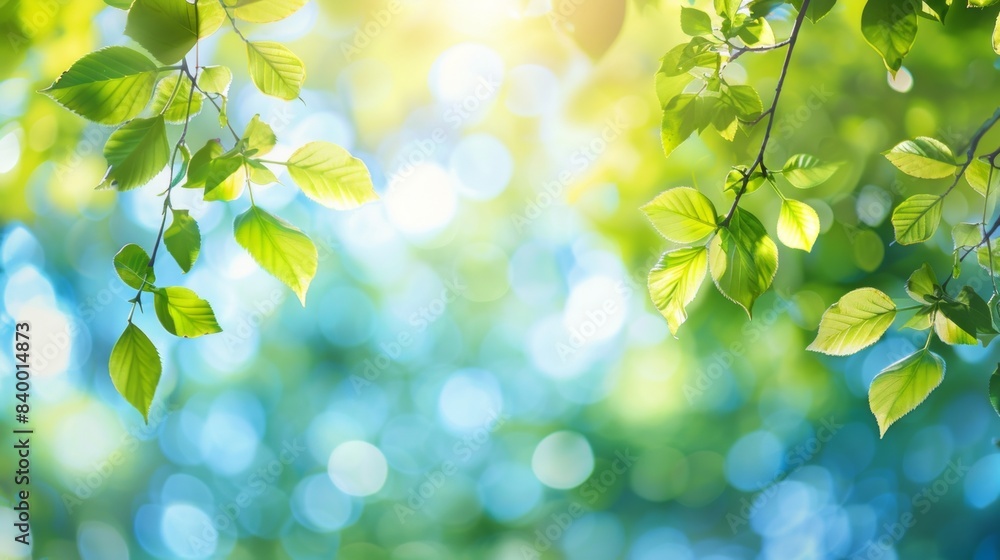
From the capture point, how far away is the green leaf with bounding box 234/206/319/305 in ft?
1.69

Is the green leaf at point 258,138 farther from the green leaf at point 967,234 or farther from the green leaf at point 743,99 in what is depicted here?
the green leaf at point 967,234

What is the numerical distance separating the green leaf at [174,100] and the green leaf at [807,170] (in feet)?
1.77

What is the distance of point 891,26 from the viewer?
0.52 metres

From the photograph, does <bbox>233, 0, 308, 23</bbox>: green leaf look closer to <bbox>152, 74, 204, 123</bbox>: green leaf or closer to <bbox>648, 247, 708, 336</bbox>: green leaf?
<bbox>152, 74, 204, 123</bbox>: green leaf

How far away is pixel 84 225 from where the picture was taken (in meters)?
4.71

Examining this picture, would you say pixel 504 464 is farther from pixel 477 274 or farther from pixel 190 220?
pixel 190 220

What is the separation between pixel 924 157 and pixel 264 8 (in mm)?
613

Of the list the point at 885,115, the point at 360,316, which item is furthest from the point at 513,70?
the point at 360,316

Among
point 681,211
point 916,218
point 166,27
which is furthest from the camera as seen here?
point 916,218

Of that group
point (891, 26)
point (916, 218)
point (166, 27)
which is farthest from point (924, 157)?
point (166, 27)

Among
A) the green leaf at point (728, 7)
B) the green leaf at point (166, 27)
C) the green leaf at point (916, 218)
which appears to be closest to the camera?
the green leaf at point (166, 27)

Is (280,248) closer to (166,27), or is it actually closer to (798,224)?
(166,27)

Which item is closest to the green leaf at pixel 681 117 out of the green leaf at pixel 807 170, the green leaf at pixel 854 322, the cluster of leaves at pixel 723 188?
the cluster of leaves at pixel 723 188

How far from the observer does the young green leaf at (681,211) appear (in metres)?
0.55
